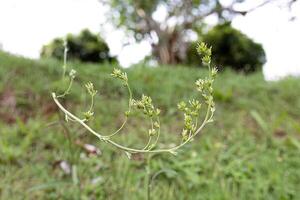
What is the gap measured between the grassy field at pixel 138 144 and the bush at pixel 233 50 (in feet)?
23.8

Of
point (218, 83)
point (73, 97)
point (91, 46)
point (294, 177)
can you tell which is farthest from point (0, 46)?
point (91, 46)

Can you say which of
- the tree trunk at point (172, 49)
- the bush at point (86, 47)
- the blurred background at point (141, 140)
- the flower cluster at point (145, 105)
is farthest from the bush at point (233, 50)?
the flower cluster at point (145, 105)

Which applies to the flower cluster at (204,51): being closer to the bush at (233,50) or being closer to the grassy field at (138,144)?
the grassy field at (138,144)

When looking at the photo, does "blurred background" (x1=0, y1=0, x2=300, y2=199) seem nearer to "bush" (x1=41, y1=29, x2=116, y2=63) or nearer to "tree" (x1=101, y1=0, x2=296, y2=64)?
"tree" (x1=101, y1=0, x2=296, y2=64)

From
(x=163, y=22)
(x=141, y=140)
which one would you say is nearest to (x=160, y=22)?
(x=163, y=22)

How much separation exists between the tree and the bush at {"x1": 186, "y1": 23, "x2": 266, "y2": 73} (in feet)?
4.33

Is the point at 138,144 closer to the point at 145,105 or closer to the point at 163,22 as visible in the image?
the point at 145,105

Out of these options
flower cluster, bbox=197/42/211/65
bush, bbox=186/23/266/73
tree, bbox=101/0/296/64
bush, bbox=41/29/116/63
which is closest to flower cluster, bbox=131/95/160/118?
flower cluster, bbox=197/42/211/65

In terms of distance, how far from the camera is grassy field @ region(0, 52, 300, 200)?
2.29m

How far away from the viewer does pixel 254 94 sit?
4.62 metres

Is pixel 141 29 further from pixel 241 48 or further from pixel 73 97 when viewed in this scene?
pixel 73 97

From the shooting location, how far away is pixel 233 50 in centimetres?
1194

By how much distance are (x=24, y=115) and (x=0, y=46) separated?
3.52 metres

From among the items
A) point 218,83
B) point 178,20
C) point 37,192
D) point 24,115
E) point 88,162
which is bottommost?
point 37,192
